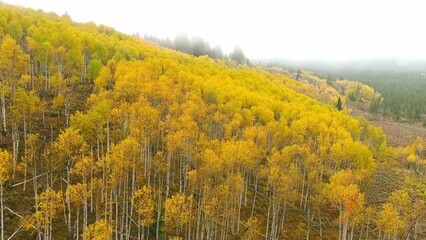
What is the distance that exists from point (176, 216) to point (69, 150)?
17.9 metres

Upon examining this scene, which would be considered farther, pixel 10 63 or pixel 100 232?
pixel 10 63

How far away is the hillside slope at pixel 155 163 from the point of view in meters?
50.2

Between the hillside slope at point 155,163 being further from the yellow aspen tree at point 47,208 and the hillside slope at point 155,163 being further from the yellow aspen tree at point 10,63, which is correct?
the yellow aspen tree at point 10,63

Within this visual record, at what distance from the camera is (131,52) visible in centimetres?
14100

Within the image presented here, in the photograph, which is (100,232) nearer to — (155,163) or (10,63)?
(155,163)

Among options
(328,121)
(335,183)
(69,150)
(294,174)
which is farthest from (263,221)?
(328,121)

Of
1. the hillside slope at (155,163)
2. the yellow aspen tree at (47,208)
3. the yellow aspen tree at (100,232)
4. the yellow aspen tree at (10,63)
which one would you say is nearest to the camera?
the yellow aspen tree at (100,232)

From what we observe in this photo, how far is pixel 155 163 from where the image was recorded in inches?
2333

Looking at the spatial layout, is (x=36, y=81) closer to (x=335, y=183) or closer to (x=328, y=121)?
(x=335, y=183)

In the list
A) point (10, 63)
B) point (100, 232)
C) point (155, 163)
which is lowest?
point (100, 232)

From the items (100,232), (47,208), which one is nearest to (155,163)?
(47,208)

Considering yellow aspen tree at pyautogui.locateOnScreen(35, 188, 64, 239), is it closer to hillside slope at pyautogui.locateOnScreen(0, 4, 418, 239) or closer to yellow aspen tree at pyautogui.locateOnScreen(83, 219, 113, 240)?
hillside slope at pyautogui.locateOnScreen(0, 4, 418, 239)

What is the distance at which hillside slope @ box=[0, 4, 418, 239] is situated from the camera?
→ 50219 millimetres

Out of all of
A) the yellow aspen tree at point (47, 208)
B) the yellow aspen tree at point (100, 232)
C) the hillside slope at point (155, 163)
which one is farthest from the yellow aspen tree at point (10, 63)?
the yellow aspen tree at point (100, 232)
